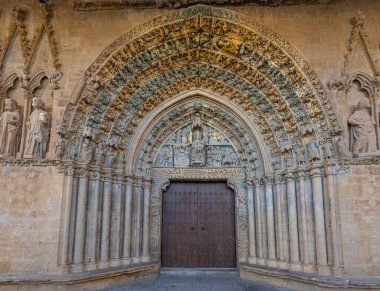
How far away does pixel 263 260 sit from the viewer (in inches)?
313

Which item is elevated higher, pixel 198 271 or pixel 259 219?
pixel 259 219

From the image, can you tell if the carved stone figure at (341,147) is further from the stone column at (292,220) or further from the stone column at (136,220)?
the stone column at (136,220)

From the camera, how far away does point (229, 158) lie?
29.3 feet

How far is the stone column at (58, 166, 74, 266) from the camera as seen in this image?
6633 millimetres

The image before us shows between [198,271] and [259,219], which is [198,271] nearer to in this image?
[198,271]

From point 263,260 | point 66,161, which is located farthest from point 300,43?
point 66,161

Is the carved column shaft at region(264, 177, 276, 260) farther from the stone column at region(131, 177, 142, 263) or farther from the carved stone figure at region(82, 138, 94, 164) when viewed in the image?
the carved stone figure at region(82, 138, 94, 164)

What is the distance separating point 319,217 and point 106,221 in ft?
14.3

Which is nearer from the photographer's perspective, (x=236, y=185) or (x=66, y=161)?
(x=66, y=161)

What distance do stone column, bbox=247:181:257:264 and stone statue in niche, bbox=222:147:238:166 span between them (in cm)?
68

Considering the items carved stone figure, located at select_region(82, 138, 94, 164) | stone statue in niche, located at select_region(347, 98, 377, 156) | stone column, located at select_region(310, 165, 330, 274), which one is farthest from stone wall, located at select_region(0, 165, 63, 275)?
stone statue in niche, located at select_region(347, 98, 377, 156)

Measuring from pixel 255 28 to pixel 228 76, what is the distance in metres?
1.34

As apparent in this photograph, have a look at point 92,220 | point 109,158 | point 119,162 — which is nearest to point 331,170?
point 119,162

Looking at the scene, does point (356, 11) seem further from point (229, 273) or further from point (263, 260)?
point (229, 273)
